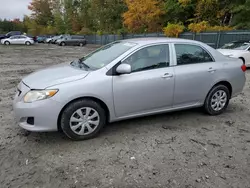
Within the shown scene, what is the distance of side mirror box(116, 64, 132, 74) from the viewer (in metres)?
3.53

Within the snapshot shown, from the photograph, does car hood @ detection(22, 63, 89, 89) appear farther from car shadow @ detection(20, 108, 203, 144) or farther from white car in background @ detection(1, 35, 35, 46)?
white car in background @ detection(1, 35, 35, 46)

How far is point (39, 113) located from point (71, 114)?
44cm

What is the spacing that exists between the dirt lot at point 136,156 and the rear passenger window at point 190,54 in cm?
113

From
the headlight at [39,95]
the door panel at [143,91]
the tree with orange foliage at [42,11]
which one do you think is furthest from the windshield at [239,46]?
the tree with orange foliage at [42,11]

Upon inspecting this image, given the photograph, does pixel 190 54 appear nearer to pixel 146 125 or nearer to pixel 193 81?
pixel 193 81

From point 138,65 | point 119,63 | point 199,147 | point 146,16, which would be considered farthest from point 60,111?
point 146,16

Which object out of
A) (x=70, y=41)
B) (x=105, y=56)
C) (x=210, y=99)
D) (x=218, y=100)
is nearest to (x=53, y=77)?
(x=105, y=56)

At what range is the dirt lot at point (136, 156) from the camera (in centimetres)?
269

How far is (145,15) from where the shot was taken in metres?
26.4

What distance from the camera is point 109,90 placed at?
356 centimetres

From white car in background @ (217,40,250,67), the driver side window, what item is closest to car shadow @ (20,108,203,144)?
the driver side window

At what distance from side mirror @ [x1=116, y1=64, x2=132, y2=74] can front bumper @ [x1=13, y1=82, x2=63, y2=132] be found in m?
1.03

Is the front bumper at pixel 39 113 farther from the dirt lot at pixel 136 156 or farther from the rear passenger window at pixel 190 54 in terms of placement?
the rear passenger window at pixel 190 54

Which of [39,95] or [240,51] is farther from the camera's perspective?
[240,51]
